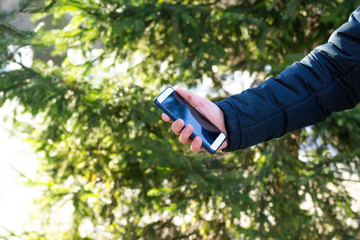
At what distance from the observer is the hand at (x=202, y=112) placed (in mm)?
1375

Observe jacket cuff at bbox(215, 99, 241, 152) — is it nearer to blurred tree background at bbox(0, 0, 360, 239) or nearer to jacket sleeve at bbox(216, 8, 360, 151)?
jacket sleeve at bbox(216, 8, 360, 151)

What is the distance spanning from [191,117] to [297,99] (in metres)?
0.40

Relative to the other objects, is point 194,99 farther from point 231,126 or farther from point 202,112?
point 231,126

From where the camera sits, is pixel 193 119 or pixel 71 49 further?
pixel 71 49

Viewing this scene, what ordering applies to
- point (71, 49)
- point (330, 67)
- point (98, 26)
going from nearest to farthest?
point (330, 67)
point (98, 26)
point (71, 49)

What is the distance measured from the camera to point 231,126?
140 centimetres

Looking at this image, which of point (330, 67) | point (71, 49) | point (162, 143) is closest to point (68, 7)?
point (71, 49)

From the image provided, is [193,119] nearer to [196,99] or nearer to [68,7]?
[196,99]

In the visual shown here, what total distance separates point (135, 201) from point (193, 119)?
88.5 inches

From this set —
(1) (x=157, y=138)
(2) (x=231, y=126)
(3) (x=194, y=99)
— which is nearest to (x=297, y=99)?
(2) (x=231, y=126)

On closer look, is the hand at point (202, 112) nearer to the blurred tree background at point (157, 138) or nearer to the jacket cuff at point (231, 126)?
the jacket cuff at point (231, 126)

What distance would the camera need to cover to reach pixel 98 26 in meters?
3.17

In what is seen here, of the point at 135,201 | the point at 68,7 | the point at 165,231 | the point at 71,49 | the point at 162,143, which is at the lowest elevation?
the point at 165,231

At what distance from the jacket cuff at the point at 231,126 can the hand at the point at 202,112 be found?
19 millimetres
